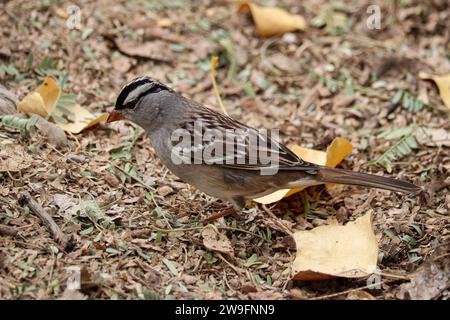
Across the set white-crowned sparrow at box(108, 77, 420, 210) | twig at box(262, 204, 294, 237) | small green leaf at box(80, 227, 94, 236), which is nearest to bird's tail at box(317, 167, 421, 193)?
white-crowned sparrow at box(108, 77, 420, 210)

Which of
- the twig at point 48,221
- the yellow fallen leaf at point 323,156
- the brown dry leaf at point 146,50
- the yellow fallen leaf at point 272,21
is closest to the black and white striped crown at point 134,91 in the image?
the twig at point 48,221

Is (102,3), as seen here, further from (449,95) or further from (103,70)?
(449,95)

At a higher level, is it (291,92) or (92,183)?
(291,92)

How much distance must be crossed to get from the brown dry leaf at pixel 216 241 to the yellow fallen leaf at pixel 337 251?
423 mm

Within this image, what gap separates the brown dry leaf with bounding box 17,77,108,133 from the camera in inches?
191

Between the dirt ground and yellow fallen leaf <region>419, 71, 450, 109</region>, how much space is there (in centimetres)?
9

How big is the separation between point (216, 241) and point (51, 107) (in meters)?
1.60

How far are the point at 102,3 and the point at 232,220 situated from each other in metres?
2.72

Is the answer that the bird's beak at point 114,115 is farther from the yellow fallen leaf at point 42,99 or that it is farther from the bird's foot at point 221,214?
the bird's foot at point 221,214

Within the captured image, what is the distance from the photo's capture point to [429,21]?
663 centimetres

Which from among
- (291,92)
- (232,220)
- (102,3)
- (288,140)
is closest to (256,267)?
(232,220)

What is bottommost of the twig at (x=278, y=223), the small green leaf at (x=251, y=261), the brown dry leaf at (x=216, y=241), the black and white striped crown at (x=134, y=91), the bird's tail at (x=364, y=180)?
the small green leaf at (x=251, y=261)

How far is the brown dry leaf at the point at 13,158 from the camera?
4.35 m

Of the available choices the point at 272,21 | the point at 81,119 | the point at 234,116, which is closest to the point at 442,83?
the point at 272,21
